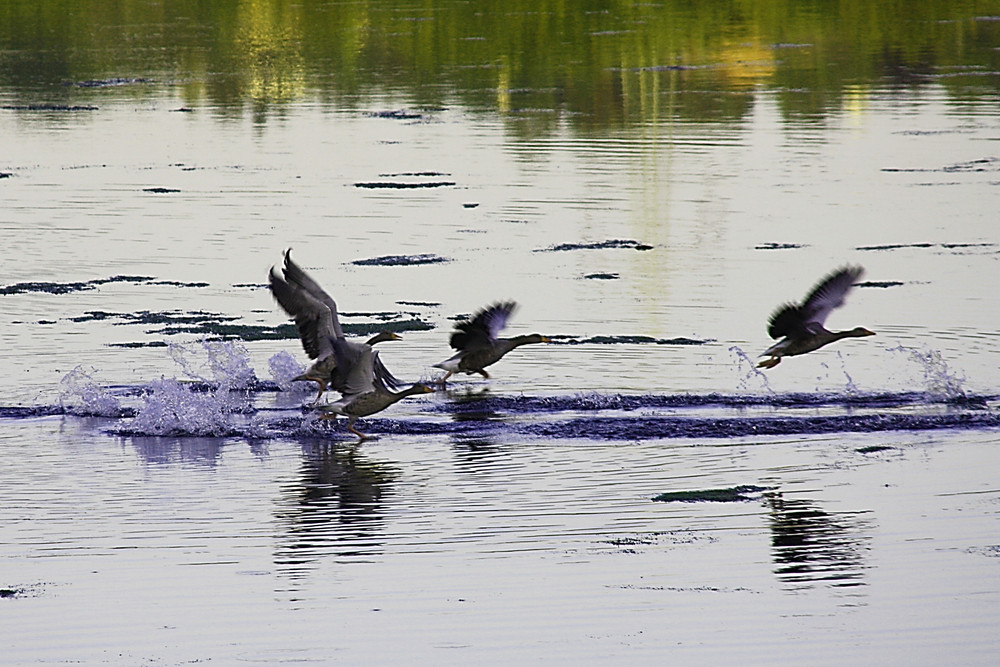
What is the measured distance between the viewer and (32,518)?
10.3 meters

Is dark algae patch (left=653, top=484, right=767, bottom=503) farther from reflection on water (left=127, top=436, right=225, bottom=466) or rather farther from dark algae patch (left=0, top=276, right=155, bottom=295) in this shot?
dark algae patch (left=0, top=276, right=155, bottom=295)

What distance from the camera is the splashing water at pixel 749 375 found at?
1358cm

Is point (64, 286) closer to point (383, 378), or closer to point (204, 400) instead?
point (204, 400)

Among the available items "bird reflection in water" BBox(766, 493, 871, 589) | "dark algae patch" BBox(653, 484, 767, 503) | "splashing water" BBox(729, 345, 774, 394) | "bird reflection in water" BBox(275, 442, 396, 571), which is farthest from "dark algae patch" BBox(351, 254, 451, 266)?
"bird reflection in water" BBox(766, 493, 871, 589)

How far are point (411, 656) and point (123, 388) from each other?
21.3 ft

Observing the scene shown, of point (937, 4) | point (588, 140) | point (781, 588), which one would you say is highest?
point (937, 4)

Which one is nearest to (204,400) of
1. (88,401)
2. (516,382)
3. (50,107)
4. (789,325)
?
(88,401)

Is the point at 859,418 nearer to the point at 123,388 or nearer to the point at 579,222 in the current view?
the point at 123,388

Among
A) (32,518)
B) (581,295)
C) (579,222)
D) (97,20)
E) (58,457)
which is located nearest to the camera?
(32,518)

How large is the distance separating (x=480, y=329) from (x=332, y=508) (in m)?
3.81

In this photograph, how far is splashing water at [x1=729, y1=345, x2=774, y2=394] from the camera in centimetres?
1358

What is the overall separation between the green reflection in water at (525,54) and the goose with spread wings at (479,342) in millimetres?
15200

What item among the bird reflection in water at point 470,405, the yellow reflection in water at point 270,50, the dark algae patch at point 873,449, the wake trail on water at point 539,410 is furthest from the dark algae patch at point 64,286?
the yellow reflection in water at point 270,50

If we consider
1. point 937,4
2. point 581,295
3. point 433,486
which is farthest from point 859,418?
point 937,4
